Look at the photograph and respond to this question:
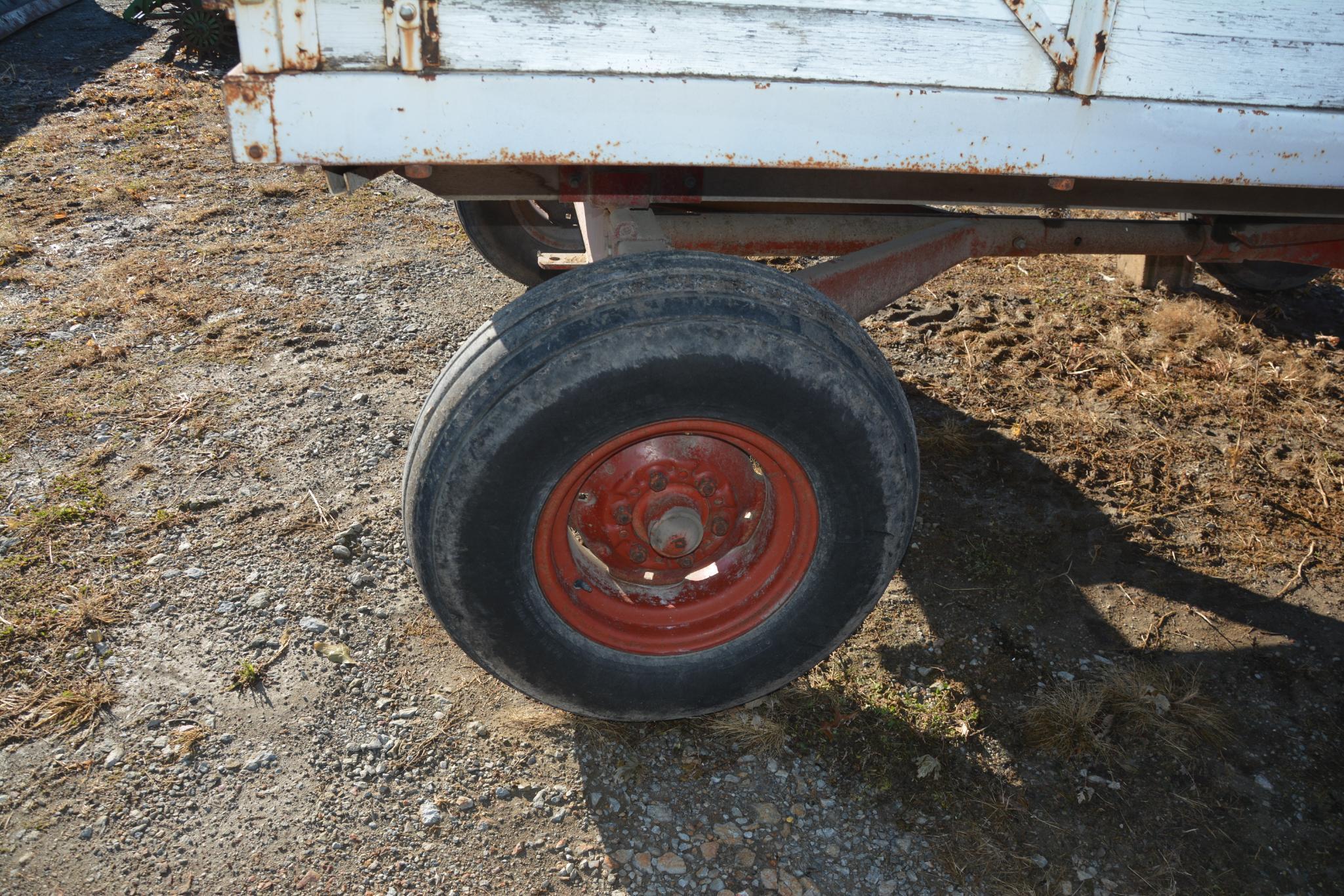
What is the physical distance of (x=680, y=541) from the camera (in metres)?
2.30

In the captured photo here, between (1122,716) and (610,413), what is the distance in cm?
173

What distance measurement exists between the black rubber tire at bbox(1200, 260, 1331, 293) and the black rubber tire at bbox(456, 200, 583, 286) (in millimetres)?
3147

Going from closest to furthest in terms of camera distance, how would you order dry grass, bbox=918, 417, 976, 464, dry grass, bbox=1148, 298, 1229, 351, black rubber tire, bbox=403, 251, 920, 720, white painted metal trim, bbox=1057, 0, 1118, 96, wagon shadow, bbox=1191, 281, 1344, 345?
white painted metal trim, bbox=1057, 0, 1118, 96
black rubber tire, bbox=403, 251, 920, 720
dry grass, bbox=918, 417, 976, 464
dry grass, bbox=1148, 298, 1229, 351
wagon shadow, bbox=1191, 281, 1344, 345

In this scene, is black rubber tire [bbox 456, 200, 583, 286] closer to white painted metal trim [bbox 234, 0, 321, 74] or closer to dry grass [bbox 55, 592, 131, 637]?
dry grass [bbox 55, 592, 131, 637]

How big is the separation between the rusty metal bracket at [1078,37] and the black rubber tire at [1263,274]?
10.3 ft

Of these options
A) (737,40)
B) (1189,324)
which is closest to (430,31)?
(737,40)

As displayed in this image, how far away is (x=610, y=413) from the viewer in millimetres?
1970

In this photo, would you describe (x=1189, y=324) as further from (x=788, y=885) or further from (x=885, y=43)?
(x=788, y=885)

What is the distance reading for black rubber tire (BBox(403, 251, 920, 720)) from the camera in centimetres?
192

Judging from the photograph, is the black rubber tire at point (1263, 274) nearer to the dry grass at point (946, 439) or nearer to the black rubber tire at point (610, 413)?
the dry grass at point (946, 439)

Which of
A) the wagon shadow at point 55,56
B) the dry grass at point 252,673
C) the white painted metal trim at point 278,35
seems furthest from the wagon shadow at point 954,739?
the wagon shadow at point 55,56

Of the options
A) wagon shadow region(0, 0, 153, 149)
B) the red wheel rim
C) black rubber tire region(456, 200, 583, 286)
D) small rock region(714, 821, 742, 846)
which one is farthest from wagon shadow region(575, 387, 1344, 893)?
wagon shadow region(0, 0, 153, 149)

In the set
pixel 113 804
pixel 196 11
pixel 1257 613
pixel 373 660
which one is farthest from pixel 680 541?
pixel 196 11

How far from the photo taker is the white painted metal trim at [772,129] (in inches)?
64.7
